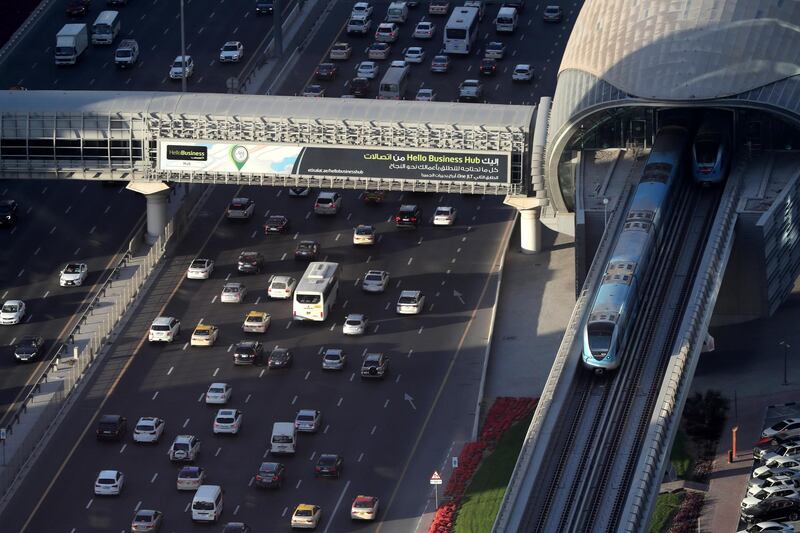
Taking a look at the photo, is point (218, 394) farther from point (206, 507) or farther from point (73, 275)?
point (73, 275)

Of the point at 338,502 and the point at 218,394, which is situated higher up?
the point at 338,502

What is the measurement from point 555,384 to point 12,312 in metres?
45.9

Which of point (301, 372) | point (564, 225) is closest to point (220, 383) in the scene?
point (301, 372)

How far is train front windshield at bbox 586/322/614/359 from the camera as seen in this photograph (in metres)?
161

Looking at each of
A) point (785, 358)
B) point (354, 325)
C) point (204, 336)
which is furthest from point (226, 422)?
point (785, 358)

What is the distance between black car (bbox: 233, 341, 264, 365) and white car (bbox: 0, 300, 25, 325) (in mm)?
16320

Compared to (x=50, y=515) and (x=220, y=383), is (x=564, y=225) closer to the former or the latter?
(x=220, y=383)

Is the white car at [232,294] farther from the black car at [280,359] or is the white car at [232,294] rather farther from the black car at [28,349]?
the black car at [28,349]

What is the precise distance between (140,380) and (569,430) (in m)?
35.8

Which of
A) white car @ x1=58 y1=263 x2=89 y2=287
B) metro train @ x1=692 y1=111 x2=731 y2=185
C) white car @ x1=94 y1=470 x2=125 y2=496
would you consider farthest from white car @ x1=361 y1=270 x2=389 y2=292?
white car @ x1=94 y1=470 x2=125 y2=496

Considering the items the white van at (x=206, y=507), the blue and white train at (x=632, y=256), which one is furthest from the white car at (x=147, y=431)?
the blue and white train at (x=632, y=256)

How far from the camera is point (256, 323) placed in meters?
186

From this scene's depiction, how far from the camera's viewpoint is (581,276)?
185750mm

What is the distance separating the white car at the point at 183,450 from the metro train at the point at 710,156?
41.1 metres
